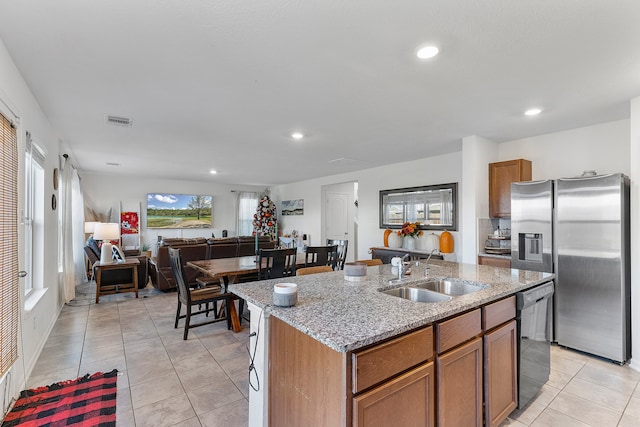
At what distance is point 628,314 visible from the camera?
112 inches

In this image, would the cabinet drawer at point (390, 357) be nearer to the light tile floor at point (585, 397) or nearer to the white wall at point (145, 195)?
the light tile floor at point (585, 397)

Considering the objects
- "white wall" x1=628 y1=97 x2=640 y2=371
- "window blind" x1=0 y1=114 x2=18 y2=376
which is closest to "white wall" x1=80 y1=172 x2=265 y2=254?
"window blind" x1=0 y1=114 x2=18 y2=376

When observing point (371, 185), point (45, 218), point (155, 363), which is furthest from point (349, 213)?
point (45, 218)

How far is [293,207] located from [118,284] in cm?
467

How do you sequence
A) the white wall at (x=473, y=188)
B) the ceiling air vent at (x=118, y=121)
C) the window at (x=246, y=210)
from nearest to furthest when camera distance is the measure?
the ceiling air vent at (x=118, y=121), the white wall at (x=473, y=188), the window at (x=246, y=210)

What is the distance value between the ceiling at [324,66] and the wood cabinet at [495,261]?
1546 mm

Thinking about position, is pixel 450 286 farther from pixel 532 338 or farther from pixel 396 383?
pixel 396 383

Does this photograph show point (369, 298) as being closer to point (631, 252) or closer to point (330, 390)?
point (330, 390)

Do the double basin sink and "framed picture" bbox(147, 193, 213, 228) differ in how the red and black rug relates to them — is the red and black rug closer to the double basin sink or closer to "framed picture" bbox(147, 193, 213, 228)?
the double basin sink

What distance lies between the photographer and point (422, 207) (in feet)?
17.4

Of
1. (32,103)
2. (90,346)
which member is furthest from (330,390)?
(32,103)

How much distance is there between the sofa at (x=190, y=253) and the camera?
508 cm

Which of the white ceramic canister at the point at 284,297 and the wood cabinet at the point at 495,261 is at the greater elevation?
the white ceramic canister at the point at 284,297

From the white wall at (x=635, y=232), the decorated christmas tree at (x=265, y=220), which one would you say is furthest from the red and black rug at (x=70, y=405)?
the decorated christmas tree at (x=265, y=220)
